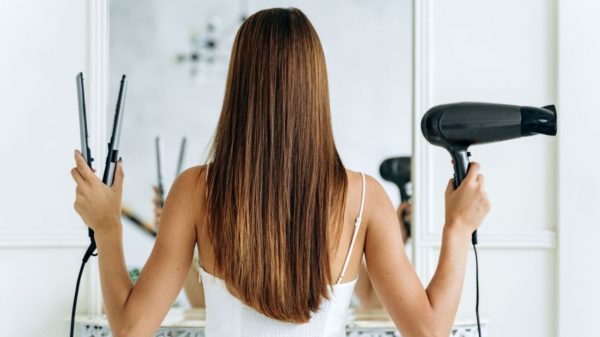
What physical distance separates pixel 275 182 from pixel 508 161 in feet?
3.63

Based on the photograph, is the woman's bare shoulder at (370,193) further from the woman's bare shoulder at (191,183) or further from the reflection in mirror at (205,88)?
the reflection in mirror at (205,88)

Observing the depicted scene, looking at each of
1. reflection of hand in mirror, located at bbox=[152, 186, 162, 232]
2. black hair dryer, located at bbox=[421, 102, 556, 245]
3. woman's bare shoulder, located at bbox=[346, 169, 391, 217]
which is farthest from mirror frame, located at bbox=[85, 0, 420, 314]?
woman's bare shoulder, located at bbox=[346, 169, 391, 217]

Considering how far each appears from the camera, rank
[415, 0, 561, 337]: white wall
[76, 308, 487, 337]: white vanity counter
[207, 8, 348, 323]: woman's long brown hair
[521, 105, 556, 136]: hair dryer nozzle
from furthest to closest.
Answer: [415, 0, 561, 337]: white wall → [76, 308, 487, 337]: white vanity counter → [521, 105, 556, 136]: hair dryer nozzle → [207, 8, 348, 323]: woman's long brown hair

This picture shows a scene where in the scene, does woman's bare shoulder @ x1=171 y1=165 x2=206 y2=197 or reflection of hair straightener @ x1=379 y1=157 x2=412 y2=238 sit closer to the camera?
woman's bare shoulder @ x1=171 y1=165 x2=206 y2=197

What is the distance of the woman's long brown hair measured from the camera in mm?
1115

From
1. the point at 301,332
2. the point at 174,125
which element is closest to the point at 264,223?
the point at 301,332

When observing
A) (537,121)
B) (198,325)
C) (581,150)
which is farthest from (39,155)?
(581,150)

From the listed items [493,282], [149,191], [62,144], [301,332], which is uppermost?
[62,144]

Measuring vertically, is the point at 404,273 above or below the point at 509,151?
below

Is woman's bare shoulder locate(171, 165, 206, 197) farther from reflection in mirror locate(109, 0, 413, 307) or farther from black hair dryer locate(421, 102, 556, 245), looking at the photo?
reflection in mirror locate(109, 0, 413, 307)

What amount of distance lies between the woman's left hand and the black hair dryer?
21.9 inches

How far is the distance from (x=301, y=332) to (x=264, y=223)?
191 mm

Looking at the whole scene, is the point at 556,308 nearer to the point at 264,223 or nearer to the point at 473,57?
the point at 473,57

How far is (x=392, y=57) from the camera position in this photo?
1.97m
